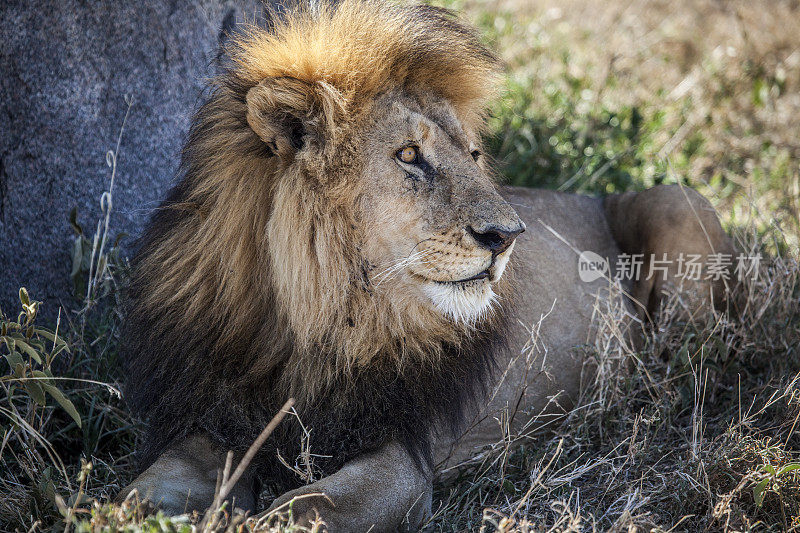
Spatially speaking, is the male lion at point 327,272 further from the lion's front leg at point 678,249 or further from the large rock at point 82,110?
the lion's front leg at point 678,249

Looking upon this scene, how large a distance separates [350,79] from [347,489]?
1.31 m

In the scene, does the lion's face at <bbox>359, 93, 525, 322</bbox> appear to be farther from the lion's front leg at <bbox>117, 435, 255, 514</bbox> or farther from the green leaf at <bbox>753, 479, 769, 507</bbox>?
the green leaf at <bbox>753, 479, 769, 507</bbox>

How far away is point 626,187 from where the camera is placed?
5770mm

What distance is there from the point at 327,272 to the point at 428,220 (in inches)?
14.2

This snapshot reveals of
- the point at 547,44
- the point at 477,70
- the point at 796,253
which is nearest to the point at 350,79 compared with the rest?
the point at 477,70

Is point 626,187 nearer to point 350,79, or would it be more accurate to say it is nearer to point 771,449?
point 771,449

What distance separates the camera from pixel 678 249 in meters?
4.42

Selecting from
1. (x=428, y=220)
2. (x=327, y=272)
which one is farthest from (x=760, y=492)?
(x=327, y=272)

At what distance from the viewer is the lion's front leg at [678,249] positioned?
4387 millimetres

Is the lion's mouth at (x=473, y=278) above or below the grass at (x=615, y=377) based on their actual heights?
above

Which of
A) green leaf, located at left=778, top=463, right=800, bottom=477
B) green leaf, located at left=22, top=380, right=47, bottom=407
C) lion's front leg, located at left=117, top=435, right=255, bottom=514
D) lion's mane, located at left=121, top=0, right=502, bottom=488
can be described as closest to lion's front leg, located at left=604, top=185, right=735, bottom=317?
green leaf, located at left=778, top=463, right=800, bottom=477

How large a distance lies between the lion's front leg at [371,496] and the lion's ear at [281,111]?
1.05m

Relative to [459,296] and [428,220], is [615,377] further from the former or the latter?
[428,220]

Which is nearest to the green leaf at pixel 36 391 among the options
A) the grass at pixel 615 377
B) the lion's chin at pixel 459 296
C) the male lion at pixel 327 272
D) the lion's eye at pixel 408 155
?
the grass at pixel 615 377
